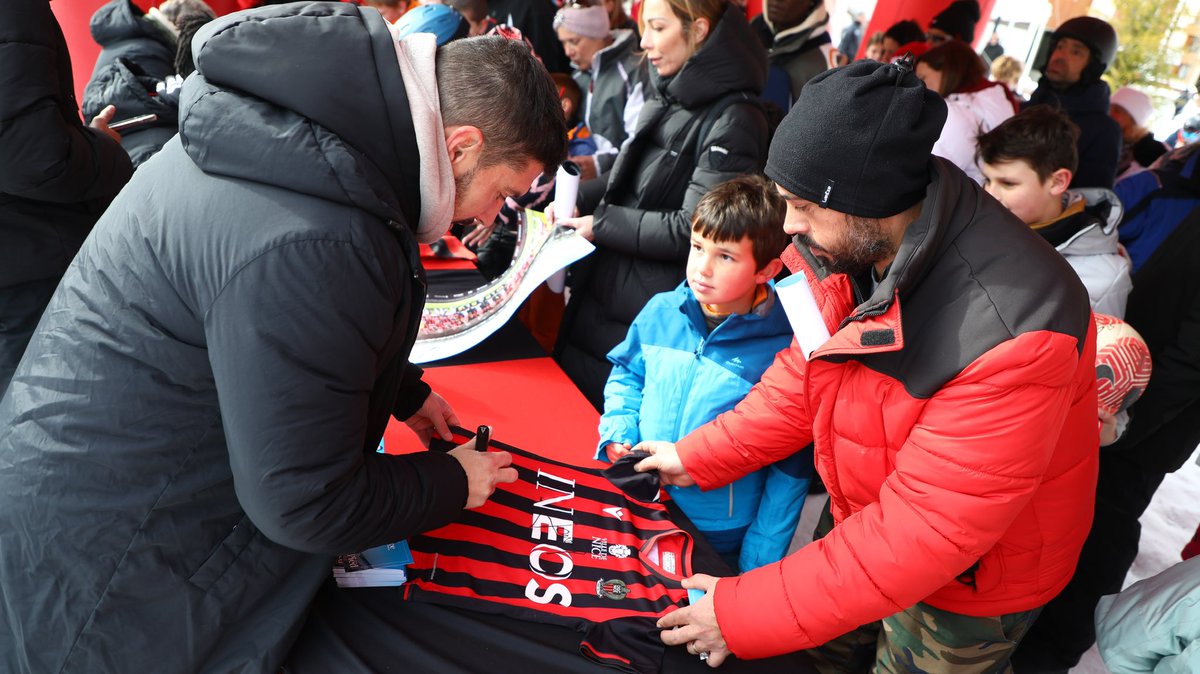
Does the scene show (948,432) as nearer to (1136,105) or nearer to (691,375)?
(691,375)

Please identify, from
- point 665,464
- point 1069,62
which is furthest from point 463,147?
point 1069,62

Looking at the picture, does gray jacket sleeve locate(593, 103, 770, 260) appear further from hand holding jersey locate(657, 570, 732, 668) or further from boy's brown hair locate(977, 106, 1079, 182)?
hand holding jersey locate(657, 570, 732, 668)

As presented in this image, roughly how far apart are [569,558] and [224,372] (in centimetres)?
68

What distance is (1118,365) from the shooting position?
1.60 metres

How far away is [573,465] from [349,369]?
0.80 meters

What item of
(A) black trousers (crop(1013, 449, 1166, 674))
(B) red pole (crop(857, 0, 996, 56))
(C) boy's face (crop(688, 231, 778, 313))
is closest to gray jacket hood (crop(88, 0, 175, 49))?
(C) boy's face (crop(688, 231, 778, 313))

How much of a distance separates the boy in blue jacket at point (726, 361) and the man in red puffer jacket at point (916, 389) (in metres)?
0.37

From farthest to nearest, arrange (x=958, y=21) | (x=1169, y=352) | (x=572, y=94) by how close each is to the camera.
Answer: (x=958, y=21) → (x=572, y=94) → (x=1169, y=352)

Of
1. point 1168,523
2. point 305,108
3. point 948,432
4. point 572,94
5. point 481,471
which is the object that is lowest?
point 1168,523

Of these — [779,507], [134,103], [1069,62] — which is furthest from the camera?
[1069,62]

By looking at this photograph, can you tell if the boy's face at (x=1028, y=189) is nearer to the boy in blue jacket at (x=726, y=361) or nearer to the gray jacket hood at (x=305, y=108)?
the boy in blue jacket at (x=726, y=361)

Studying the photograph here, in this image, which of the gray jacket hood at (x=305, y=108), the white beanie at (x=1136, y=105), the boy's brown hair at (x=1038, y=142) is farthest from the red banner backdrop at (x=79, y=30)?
the white beanie at (x=1136, y=105)

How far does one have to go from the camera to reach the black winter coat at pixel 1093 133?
3404 mm

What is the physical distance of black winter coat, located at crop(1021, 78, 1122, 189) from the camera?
3404mm
